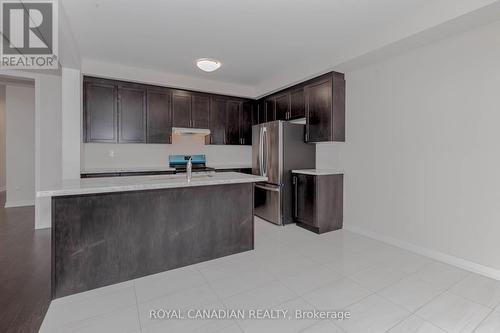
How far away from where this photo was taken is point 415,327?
176 cm

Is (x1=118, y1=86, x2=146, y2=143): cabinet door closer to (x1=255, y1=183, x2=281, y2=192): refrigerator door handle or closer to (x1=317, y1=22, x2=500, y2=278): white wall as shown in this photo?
(x1=255, y1=183, x2=281, y2=192): refrigerator door handle

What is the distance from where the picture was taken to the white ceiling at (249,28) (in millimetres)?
2529

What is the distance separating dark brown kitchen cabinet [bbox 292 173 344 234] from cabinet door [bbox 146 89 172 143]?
2589 mm

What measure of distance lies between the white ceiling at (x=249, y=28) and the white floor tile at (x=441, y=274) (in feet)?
8.31

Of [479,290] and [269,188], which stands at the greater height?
[269,188]

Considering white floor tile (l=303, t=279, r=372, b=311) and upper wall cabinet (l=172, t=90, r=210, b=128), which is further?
upper wall cabinet (l=172, t=90, r=210, b=128)

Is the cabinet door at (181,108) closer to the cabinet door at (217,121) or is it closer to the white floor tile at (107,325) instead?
the cabinet door at (217,121)

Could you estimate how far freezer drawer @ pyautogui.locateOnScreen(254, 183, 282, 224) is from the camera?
4270 mm

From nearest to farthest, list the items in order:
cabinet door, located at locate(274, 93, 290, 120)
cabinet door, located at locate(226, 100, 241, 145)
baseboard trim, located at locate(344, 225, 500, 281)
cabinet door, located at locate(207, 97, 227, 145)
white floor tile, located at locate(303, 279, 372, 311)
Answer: white floor tile, located at locate(303, 279, 372, 311) → baseboard trim, located at locate(344, 225, 500, 281) → cabinet door, located at locate(274, 93, 290, 120) → cabinet door, located at locate(207, 97, 227, 145) → cabinet door, located at locate(226, 100, 241, 145)

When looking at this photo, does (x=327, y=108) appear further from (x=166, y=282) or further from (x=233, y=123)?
(x=166, y=282)

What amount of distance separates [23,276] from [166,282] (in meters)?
1.49

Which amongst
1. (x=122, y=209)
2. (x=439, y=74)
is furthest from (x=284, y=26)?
(x=122, y=209)

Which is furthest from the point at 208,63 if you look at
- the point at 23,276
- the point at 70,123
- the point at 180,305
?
the point at 23,276

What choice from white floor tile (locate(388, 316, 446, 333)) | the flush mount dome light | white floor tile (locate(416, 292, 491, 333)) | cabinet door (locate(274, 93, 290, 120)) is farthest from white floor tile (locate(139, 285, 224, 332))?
cabinet door (locate(274, 93, 290, 120))
